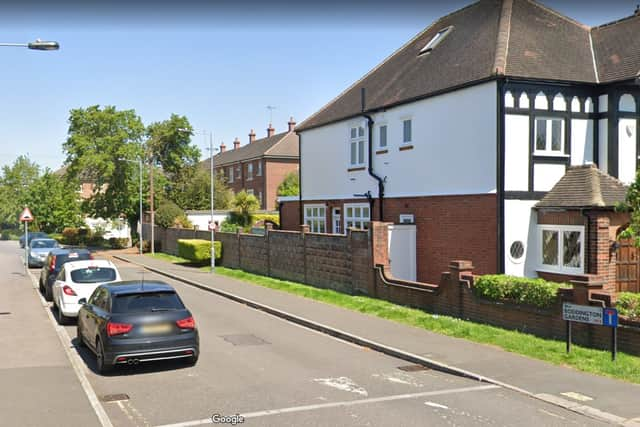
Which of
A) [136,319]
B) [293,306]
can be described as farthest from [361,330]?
[136,319]

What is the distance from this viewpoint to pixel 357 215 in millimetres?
25438

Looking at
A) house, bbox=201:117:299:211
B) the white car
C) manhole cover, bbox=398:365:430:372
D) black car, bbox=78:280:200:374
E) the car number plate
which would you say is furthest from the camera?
house, bbox=201:117:299:211

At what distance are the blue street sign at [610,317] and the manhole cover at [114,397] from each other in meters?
7.77

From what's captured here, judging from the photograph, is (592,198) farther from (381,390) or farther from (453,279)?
(381,390)

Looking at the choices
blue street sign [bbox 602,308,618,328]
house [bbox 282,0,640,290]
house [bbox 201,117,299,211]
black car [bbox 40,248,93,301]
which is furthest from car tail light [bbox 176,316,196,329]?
house [bbox 201,117,299,211]

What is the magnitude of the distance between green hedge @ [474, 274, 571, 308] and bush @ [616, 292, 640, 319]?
3.59ft

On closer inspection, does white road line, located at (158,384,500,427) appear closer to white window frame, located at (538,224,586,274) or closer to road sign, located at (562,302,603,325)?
road sign, located at (562,302,603,325)

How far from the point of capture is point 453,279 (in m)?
15.2

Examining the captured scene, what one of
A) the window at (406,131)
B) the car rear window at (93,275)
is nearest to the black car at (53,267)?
the car rear window at (93,275)

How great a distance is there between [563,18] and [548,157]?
6.89 meters

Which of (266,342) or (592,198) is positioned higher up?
(592,198)

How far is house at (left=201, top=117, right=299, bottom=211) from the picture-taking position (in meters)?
61.1

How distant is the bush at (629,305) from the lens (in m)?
11.3

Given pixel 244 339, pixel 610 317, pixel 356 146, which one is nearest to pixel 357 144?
pixel 356 146
